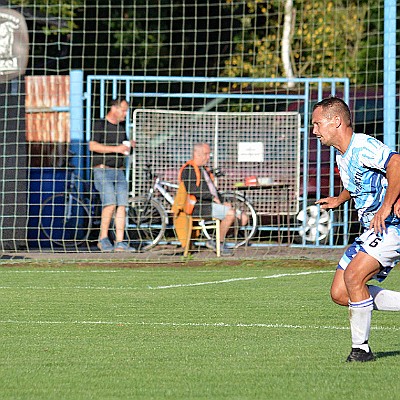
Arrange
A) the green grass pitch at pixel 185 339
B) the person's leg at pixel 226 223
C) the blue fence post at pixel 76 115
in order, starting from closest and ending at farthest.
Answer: the green grass pitch at pixel 185 339 → the person's leg at pixel 226 223 → the blue fence post at pixel 76 115

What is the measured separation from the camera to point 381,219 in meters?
6.28

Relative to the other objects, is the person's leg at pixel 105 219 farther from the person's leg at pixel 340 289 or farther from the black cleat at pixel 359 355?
the black cleat at pixel 359 355

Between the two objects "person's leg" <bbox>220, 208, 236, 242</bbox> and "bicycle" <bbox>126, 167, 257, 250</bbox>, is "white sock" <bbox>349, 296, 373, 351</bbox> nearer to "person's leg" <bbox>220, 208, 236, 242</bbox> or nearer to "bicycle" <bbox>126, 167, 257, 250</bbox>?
"person's leg" <bbox>220, 208, 236, 242</bbox>

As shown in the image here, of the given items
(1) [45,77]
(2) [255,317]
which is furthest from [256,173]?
(2) [255,317]

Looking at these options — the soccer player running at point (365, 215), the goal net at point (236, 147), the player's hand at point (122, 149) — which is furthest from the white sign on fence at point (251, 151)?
the soccer player running at point (365, 215)

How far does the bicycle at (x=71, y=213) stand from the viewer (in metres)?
16.2

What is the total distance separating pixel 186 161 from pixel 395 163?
10366 millimetres

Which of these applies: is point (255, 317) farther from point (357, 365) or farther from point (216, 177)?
point (216, 177)

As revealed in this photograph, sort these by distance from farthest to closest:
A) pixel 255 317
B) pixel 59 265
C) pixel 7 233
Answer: pixel 7 233 → pixel 59 265 → pixel 255 317

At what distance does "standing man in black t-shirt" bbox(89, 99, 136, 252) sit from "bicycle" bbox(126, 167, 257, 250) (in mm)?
627

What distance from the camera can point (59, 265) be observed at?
535 inches

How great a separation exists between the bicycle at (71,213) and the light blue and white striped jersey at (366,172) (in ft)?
31.7

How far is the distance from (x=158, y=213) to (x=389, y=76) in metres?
3.74

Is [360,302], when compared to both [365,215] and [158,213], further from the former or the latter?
[158,213]
